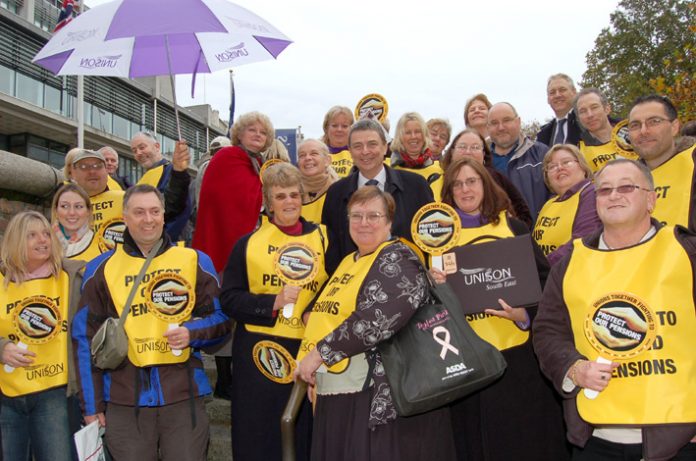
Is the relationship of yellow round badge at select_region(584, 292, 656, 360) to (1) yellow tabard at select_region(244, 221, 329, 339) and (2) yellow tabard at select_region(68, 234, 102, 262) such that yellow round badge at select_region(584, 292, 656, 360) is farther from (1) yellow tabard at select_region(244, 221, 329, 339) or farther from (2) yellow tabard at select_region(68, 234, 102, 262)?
(2) yellow tabard at select_region(68, 234, 102, 262)

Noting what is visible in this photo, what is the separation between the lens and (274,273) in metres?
4.48

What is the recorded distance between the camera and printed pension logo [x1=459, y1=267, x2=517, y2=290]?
3922mm

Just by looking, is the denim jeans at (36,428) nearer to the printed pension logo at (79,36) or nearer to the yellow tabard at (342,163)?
the printed pension logo at (79,36)

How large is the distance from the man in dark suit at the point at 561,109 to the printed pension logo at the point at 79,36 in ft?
15.7

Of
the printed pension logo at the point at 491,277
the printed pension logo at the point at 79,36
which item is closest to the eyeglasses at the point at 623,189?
the printed pension logo at the point at 491,277

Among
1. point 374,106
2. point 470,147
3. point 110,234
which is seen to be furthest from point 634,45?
point 110,234

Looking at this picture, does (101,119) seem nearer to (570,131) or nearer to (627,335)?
(570,131)

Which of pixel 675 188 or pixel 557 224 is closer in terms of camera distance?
pixel 675 188

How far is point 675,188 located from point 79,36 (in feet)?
16.0

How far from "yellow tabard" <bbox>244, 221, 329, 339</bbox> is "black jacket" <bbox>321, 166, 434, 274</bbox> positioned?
11 centimetres

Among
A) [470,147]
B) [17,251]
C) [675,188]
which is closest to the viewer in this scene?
[675,188]

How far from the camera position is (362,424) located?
3383 mm

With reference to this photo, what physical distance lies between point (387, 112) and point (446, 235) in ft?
14.1

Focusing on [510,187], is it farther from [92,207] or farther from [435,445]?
[92,207]
